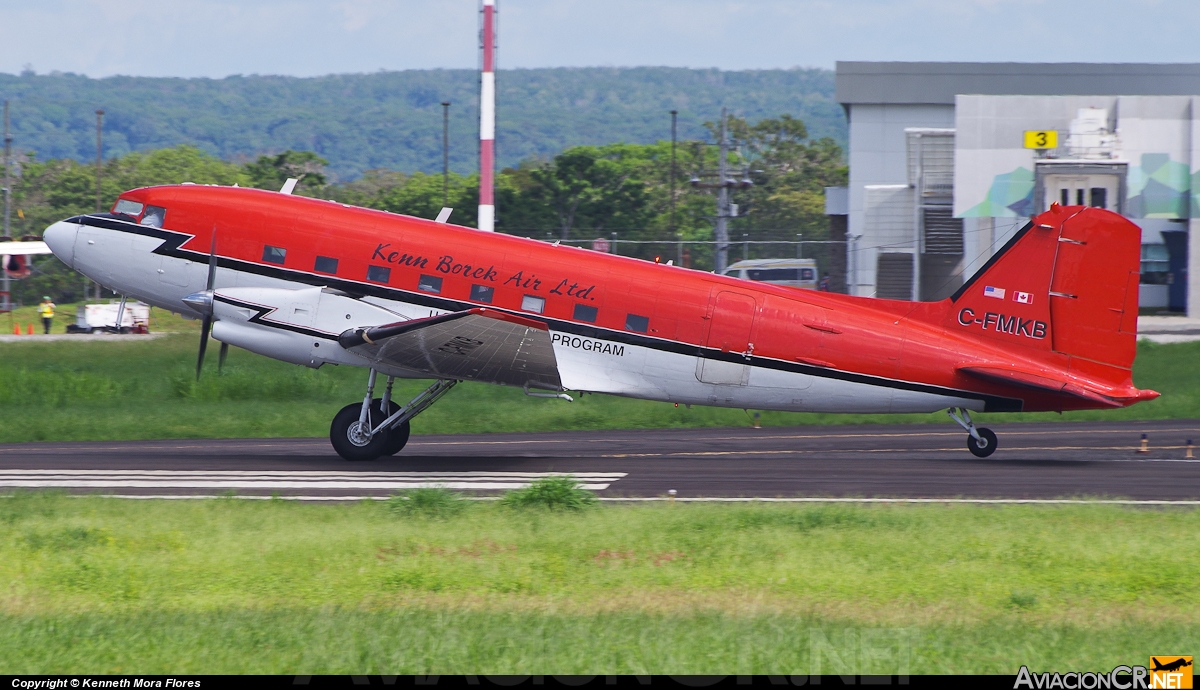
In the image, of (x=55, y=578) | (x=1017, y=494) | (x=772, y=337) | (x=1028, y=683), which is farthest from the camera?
(x=772, y=337)

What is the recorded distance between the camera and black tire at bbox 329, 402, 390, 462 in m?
19.5

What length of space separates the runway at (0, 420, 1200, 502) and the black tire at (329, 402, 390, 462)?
322 mm

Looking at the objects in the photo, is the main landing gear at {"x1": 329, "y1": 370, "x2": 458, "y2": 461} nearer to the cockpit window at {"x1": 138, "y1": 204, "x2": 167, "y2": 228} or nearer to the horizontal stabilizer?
the cockpit window at {"x1": 138, "y1": 204, "x2": 167, "y2": 228}

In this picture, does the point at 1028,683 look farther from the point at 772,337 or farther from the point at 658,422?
the point at 658,422

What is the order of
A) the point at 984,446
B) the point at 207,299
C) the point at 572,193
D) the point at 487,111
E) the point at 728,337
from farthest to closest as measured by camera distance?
the point at 572,193 → the point at 487,111 → the point at 984,446 → the point at 728,337 → the point at 207,299

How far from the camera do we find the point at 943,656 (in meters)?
8.42

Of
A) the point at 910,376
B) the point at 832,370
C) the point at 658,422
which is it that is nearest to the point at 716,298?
the point at 832,370

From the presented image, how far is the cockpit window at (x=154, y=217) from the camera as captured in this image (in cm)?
1948

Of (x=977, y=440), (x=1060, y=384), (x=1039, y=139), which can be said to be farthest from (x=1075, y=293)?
(x=1039, y=139)

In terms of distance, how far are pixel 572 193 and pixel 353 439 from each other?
5650 centimetres

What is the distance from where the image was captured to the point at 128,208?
19766 mm

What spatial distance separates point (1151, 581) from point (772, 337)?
902cm

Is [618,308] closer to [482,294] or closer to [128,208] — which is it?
[482,294]

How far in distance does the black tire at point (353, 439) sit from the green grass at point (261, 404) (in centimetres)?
563
